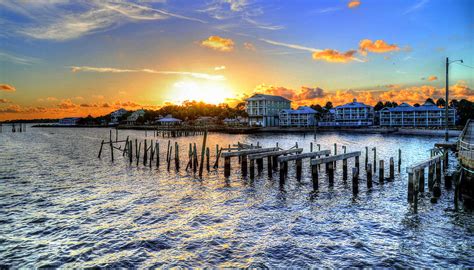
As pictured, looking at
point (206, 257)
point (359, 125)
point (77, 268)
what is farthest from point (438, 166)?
point (359, 125)

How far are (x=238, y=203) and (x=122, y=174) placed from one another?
542 inches

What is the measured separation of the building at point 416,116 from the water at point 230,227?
9363cm

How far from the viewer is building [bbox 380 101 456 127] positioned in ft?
316

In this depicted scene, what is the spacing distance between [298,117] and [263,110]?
13.6 metres

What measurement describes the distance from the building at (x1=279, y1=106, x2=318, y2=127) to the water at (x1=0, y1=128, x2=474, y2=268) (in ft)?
314

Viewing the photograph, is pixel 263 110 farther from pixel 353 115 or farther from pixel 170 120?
pixel 170 120

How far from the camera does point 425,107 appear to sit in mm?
98750

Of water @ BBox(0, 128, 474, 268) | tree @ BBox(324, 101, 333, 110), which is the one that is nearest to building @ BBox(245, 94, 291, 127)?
tree @ BBox(324, 101, 333, 110)

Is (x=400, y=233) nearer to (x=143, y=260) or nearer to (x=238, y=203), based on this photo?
(x=238, y=203)

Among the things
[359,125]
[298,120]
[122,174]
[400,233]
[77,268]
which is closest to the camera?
[77,268]

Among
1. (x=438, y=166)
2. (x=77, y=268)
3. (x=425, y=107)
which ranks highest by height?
(x=425, y=107)

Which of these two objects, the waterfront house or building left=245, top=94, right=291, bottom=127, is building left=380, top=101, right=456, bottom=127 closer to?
building left=245, top=94, right=291, bottom=127

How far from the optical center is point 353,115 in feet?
363

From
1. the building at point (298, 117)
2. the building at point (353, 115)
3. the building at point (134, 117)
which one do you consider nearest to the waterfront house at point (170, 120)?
the building at point (298, 117)
